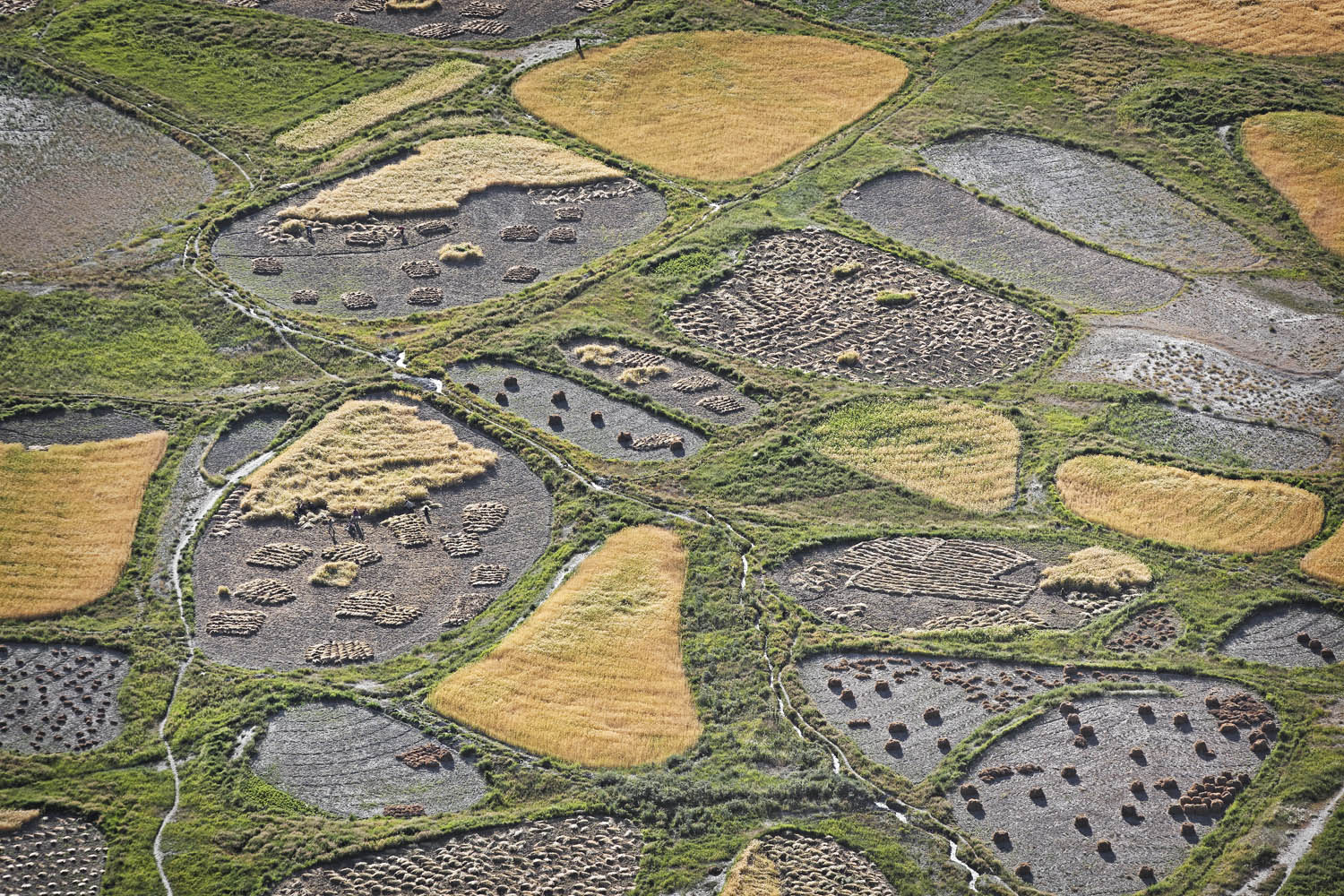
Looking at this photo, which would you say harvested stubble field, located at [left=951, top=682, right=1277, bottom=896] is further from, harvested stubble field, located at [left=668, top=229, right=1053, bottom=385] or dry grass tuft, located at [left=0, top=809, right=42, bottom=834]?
dry grass tuft, located at [left=0, top=809, right=42, bottom=834]

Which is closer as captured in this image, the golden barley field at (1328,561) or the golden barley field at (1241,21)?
the golden barley field at (1328,561)

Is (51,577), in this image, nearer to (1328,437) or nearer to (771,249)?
(771,249)

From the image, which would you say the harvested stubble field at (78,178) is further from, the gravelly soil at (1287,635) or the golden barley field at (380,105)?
the gravelly soil at (1287,635)

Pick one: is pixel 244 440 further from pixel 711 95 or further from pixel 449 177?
pixel 711 95

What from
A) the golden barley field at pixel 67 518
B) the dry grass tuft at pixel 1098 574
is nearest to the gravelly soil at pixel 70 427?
the golden barley field at pixel 67 518

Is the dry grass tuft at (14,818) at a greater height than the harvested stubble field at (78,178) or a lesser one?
lesser

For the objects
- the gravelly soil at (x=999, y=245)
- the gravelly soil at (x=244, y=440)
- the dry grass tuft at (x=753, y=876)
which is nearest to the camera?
the dry grass tuft at (x=753, y=876)
